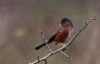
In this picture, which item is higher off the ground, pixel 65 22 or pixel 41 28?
pixel 65 22

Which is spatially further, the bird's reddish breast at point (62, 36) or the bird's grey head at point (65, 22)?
the bird's reddish breast at point (62, 36)

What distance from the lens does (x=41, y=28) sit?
10.8 meters

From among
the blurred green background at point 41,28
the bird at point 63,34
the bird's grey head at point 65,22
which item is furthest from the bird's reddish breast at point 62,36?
the blurred green background at point 41,28

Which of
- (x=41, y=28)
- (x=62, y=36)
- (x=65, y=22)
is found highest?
(x=65, y=22)

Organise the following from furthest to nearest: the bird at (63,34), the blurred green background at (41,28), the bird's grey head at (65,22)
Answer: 1. the blurred green background at (41,28)
2. the bird at (63,34)
3. the bird's grey head at (65,22)

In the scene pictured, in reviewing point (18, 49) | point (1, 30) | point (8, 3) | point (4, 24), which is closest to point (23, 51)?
point (18, 49)

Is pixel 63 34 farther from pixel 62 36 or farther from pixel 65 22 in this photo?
pixel 65 22

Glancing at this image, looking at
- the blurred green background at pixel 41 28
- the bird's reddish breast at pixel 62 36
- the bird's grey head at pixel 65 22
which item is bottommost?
the blurred green background at pixel 41 28

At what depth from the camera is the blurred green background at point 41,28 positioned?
30.3 ft

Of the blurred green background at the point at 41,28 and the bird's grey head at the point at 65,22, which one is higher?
the bird's grey head at the point at 65,22

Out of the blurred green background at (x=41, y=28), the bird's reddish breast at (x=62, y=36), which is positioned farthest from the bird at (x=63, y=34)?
the blurred green background at (x=41, y=28)

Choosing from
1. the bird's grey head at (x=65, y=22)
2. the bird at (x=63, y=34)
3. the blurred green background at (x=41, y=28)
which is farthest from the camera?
the blurred green background at (x=41, y=28)

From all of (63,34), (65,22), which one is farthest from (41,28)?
(65,22)

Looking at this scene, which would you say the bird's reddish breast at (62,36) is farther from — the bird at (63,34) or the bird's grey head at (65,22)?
the bird's grey head at (65,22)
